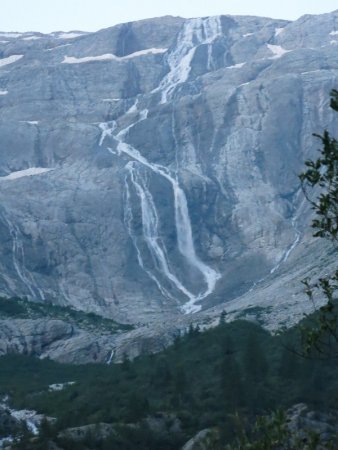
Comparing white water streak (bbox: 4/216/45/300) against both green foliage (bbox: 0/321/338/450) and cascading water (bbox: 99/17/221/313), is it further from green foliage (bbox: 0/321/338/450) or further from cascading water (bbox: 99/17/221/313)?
green foliage (bbox: 0/321/338/450)

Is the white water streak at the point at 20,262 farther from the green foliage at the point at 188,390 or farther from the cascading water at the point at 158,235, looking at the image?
the green foliage at the point at 188,390

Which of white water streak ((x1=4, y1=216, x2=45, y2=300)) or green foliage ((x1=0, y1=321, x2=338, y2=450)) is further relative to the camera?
white water streak ((x1=4, y1=216, x2=45, y2=300))

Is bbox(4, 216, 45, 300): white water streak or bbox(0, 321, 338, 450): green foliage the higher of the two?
bbox(4, 216, 45, 300): white water streak

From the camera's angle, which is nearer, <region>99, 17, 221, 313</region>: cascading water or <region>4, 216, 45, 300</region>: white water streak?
<region>4, 216, 45, 300</region>: white water streak

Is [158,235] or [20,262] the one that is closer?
[20,262]

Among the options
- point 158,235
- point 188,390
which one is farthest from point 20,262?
point 188,390

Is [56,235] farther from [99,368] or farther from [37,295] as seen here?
[99,368]

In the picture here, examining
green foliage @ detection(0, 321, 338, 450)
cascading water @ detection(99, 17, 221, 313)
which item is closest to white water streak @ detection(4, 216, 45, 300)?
cascading water @ detection(99, 17, 221, 313)

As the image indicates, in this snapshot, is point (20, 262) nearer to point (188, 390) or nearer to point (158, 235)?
point (158, 235)

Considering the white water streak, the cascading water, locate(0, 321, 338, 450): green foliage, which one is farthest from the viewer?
the cascading water

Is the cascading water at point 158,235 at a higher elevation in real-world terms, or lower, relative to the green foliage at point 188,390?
higher

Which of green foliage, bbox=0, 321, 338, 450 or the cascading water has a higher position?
the cascading water

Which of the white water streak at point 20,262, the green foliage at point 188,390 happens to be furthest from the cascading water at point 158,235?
the green foliage at point 188,390

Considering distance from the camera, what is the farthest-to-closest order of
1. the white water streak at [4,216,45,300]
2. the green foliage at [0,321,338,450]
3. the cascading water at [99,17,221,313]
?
the cascading water at [99,17,221,313]
the white water streak at [4,216,45,300]
the green foliage at [0,321,338,450]
